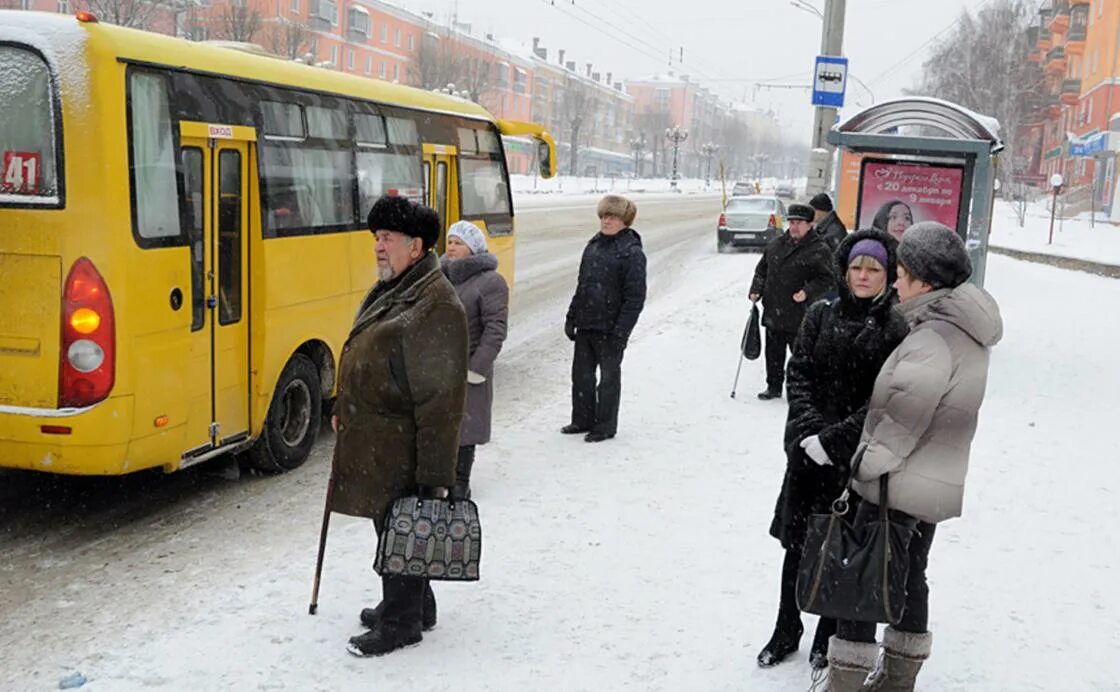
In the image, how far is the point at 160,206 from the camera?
5.88 meters

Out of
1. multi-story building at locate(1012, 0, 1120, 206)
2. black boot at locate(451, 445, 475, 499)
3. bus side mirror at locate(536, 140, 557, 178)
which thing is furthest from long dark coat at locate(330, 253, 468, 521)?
multi-story building at locate(1012, 0, 1120, 206)

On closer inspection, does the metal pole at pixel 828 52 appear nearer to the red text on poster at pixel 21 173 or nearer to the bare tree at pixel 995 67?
the red text on poster at pixel 21 173

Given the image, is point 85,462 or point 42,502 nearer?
point 85,462

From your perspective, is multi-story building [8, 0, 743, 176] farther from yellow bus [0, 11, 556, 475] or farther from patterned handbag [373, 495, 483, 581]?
patterned handbag [373, 495, 483, 581]

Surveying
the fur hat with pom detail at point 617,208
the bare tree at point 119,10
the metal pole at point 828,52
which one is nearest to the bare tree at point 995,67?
the bare tree at point 119,10

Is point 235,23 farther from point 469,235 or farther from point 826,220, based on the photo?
point 469,235

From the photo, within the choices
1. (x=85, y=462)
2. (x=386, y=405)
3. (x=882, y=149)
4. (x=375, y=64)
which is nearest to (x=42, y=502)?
(x=85, y=462)

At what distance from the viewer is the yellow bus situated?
549cm

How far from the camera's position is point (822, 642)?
14.5ft

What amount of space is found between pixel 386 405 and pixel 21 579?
7.82 ft

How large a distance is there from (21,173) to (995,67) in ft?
237

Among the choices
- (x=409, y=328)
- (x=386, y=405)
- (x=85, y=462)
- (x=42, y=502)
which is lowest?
(x=42, y=502)

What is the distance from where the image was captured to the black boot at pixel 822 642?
439 cm

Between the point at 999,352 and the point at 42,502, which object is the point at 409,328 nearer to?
the point at 42,502
